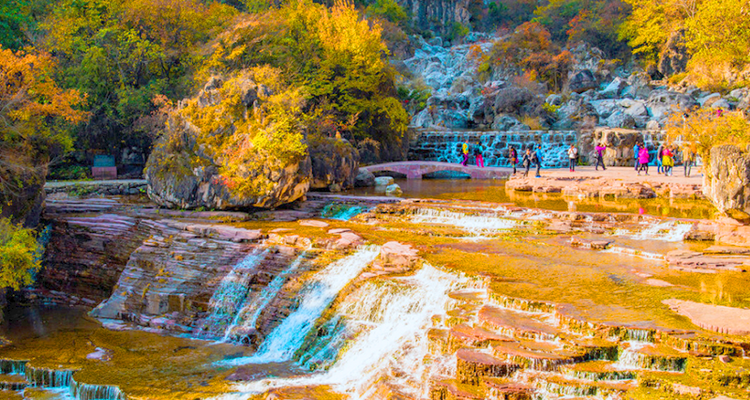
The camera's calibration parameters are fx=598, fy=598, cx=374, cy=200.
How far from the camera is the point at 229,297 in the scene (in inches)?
512

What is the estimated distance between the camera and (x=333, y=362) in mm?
10086

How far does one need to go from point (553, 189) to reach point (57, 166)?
67.3ft

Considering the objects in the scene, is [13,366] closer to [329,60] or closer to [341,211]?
[341,211]

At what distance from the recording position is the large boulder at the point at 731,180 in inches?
511

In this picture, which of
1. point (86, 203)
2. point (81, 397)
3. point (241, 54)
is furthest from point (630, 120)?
point (81, 397)

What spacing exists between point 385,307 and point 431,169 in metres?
19.9

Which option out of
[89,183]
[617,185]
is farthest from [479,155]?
[89,183]

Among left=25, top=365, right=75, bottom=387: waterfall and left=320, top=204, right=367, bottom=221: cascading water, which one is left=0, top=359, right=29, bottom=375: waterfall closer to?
left=25, top=365, right=75, bottom=387: waterfall

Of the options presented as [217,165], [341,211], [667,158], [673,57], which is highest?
[673,57]

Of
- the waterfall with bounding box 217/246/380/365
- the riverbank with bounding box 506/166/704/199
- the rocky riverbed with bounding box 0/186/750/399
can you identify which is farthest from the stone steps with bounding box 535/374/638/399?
the riverbank with bounding box 506/166/704/199

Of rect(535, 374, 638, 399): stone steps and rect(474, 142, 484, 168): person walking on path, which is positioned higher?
rect(474, 142, 484, 168): person walking on path

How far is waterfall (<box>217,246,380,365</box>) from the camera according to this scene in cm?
1098

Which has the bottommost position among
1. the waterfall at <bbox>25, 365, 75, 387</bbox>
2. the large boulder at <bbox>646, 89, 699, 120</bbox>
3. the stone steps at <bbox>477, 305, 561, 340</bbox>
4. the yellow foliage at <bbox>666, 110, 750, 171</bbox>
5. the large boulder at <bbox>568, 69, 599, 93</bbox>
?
the waterfall at <bbox>25, 365, 75, 387</bbox>

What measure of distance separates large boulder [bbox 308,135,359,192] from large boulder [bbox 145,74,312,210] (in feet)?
11.7
